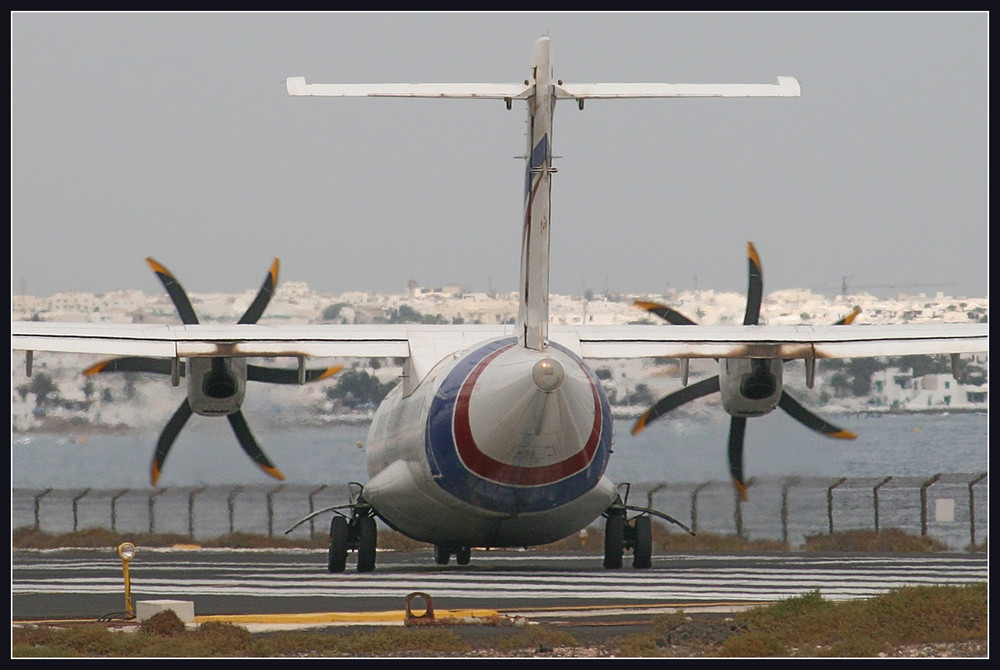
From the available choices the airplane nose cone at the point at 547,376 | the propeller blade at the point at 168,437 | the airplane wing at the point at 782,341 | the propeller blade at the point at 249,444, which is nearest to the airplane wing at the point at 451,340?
the airplane wing at the point at 782,341

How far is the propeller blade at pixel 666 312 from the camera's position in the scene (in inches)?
994

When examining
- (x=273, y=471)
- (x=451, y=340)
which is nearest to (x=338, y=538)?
(x=273, y=471)

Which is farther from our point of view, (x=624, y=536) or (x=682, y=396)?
(x=682, y=396)

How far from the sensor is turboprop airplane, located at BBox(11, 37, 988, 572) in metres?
17.8

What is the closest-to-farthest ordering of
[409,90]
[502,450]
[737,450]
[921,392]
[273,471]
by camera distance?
[409,90] < [502,450] < [273,471] < [737,450] < [921,392]

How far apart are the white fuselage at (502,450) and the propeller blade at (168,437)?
209 inches

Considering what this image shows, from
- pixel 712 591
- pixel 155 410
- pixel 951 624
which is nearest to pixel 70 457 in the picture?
pixel 155 410

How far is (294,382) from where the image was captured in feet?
82.3

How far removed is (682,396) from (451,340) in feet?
16.6

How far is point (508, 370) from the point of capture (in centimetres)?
1770

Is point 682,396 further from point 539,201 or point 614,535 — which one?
point 539,201

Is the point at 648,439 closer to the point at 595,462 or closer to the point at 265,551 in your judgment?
the point at 265,551

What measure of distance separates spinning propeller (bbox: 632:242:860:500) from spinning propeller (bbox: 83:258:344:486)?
6098 mm

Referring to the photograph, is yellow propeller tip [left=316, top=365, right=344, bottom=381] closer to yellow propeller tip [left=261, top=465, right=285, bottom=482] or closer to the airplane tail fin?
yellow propeller tip [left=261, top=465, right=285, bottom=482]
